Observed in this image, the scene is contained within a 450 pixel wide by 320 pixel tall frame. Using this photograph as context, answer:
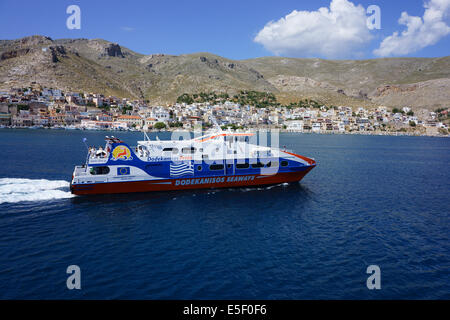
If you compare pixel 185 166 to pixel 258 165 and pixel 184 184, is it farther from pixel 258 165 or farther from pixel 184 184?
pixel 258 165

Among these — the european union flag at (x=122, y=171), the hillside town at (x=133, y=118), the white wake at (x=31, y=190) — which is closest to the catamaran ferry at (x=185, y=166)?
the european union flag at (x=122, y=171)

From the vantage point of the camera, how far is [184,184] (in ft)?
90.3

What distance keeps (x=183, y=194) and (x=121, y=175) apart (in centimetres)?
602

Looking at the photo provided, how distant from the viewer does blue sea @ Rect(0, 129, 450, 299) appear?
12.6 metres

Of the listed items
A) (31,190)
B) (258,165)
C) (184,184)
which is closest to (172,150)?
(184,184)

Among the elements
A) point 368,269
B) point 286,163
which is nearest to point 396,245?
point 368,269

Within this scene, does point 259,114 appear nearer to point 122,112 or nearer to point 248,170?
point 122,112

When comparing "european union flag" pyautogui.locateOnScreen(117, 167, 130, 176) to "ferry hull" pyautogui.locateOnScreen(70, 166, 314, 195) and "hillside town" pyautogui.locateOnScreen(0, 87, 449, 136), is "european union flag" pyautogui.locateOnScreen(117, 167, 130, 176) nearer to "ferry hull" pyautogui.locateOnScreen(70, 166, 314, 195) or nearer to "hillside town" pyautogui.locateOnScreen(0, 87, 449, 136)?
"ferry hull" pyautogui.locateOnScreen(70, 166, 314, 195)

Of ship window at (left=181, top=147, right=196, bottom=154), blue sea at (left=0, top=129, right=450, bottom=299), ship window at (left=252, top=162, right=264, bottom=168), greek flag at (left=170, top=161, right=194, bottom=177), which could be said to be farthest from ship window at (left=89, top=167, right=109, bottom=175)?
ship window at (left=252, top=162, right=264, bottom=168)

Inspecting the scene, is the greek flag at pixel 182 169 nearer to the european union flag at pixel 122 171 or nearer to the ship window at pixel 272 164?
the european union flag at pixel 122 171

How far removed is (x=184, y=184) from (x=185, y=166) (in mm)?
1929

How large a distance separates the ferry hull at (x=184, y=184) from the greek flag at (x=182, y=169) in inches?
26.0

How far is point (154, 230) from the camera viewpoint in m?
18.6

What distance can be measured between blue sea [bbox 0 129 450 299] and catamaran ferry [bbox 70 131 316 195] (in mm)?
1079
